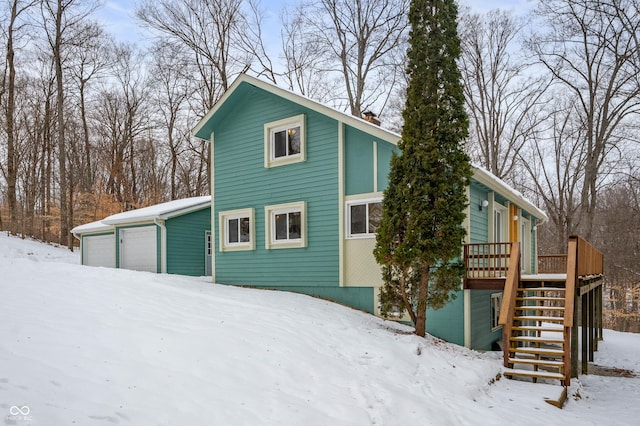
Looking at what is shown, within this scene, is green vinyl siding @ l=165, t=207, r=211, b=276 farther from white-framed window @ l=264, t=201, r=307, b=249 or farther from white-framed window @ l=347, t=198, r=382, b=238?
white-framed window @ l=347, t=198, r=382, b=238

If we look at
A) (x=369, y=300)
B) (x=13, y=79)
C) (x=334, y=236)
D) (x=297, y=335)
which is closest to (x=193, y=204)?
(x=334, y=236)

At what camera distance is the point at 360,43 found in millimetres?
22156

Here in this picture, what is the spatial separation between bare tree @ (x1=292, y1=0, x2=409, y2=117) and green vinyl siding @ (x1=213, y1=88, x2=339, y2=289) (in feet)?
33.7

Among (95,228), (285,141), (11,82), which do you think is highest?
(11,82)

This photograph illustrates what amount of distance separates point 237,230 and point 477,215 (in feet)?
21.6

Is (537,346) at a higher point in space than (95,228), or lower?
lower

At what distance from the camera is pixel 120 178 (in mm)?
27516

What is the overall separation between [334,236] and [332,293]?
4.57 ft

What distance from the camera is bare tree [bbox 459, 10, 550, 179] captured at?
23172 mm

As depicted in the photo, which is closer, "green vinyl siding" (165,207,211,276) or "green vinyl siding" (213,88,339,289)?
Answer: "green vinyl siding" (213,88,339,289)

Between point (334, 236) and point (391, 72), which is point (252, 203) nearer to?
point (334, 236)

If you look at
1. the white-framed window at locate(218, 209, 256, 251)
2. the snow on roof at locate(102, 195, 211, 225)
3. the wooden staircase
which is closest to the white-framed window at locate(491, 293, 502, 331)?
the wooden staircase

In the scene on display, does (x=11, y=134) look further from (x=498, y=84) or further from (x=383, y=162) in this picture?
(x=498, y=84)

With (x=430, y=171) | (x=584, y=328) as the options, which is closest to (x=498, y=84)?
(x=584, y=328)
